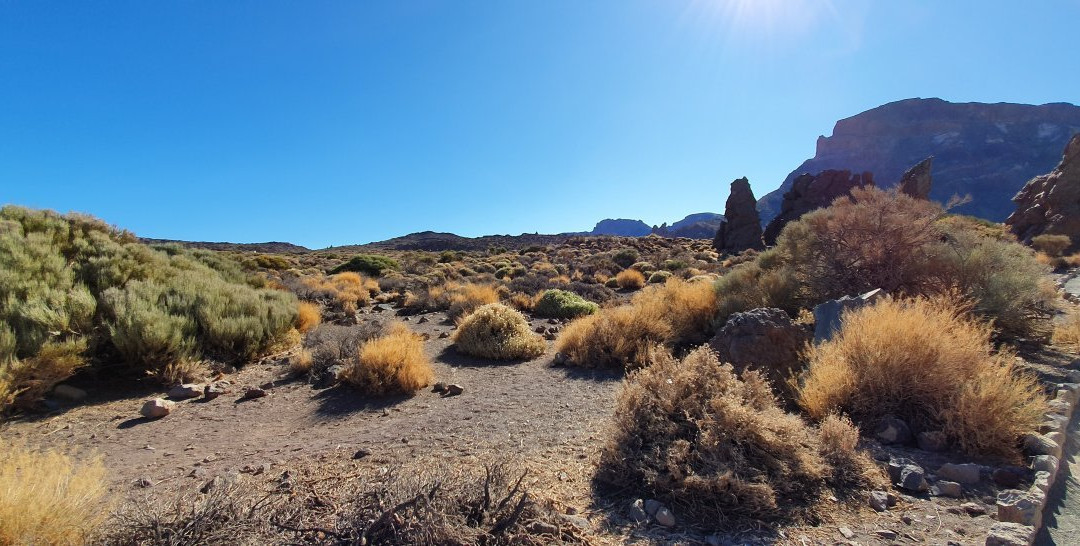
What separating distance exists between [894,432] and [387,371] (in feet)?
17.0

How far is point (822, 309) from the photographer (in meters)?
5.69

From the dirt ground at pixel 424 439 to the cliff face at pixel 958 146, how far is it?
Result: 9310 cm

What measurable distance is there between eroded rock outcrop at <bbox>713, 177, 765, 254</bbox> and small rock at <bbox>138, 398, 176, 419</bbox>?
3674cm

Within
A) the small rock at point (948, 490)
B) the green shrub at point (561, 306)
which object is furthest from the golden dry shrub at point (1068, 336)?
the green shrub at point (561, 306)

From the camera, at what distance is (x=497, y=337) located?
7773 millimetres

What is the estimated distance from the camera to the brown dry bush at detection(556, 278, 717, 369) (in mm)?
6859

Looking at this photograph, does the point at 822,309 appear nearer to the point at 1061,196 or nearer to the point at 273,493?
the point at 273,493

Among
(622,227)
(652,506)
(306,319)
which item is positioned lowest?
(652,506)

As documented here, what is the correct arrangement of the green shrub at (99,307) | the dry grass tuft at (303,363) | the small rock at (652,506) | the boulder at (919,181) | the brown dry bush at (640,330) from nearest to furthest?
the small rock at (652,506), the green shrub at (99,307), the dry grass tuft at (303,363), the brown dry bush at (640,330), the boulder at (919,181)

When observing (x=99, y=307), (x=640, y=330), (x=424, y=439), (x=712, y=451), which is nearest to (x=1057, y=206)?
(x=640, y=330)

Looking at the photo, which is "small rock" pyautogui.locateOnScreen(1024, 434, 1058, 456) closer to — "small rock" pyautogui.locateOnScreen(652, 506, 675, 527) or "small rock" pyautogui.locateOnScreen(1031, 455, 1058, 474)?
"small rock" pyautogui.locateOnScreen(1031, 455, 1058, 474)

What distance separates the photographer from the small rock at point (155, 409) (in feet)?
15.7

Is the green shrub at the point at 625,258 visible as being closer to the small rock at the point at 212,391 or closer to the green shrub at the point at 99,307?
the green shrub at the point at 99,307

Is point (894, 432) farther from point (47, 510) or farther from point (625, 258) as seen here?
point (625, 258)
